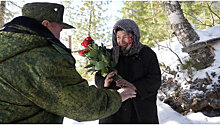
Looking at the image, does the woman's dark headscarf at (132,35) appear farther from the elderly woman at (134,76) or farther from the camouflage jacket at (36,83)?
the camouflage jacket at (36,83)

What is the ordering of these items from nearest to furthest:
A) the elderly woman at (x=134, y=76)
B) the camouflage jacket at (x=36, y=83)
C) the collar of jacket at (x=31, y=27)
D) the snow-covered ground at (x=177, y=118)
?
1. the camouflage jacket at (x=36, y=83)
2. the collar of jacket at (x=31, y=27)
3. the elderly woman at (x=134, y=76)
4. the snow-covered ground at (x=177, y=118)

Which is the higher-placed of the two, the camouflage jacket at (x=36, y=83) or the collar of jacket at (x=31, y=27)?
the collar of jacket at (x=31, y=27)

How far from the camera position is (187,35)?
404 cm

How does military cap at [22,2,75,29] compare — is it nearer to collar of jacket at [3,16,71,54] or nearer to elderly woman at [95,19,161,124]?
collar of jacket at [3,16,71,54]

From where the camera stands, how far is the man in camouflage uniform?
926 mm

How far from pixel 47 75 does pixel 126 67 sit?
1.28m

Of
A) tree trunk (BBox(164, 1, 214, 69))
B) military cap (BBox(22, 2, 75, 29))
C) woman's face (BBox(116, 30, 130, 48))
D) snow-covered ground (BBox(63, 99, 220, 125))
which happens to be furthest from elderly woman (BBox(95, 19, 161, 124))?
tree trunk (BBox(164, 1, 214, 69))

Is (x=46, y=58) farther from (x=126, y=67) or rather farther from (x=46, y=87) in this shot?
(x=126, y=67)

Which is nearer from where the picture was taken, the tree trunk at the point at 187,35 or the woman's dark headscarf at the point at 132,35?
the woman's dark headscarf at the point at 132,35

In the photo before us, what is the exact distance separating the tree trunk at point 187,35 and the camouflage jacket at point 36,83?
3430mm

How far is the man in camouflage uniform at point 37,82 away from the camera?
0.93 metres

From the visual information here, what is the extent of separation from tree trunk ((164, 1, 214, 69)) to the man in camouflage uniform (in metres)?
3.39

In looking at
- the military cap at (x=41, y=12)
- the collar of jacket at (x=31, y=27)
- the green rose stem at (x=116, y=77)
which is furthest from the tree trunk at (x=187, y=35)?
the collar of jacket at (x=31, y=27)

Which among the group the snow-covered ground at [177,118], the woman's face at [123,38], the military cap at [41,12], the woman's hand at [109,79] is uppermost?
the military cap at [41,12]
